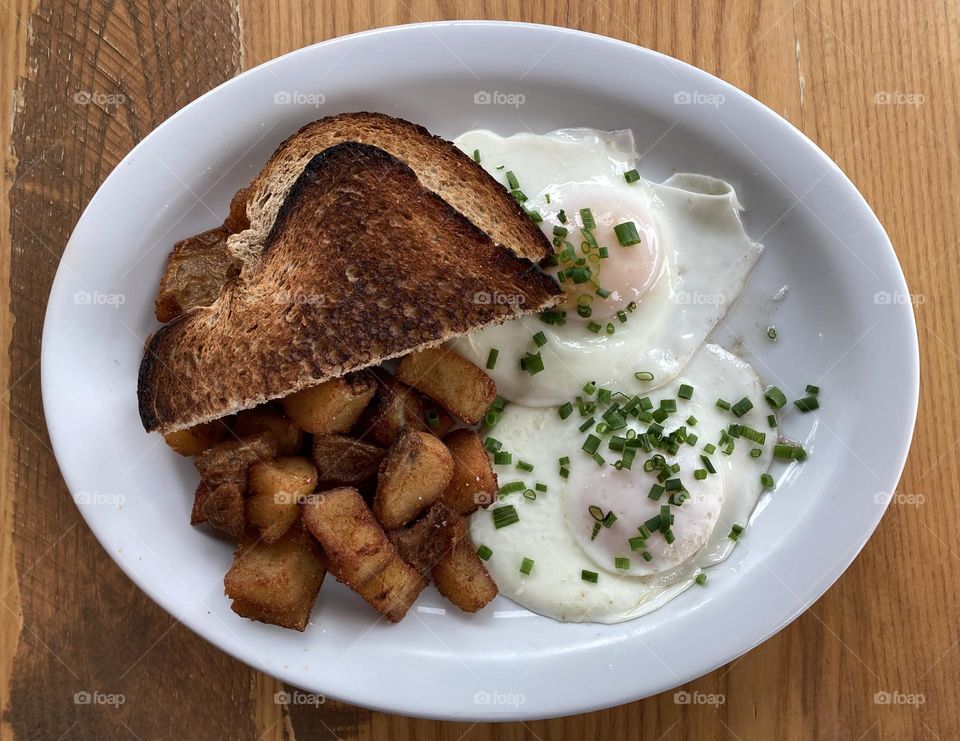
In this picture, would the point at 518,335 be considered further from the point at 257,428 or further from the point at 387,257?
the point at 257,428

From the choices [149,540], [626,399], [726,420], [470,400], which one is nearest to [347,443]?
[470,400]
